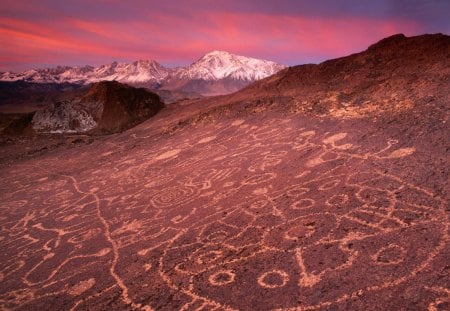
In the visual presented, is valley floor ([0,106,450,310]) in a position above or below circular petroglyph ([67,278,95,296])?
above

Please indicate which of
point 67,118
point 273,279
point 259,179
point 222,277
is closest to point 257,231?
point 222,277

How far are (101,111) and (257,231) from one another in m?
18.6

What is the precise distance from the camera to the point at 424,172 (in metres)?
5.63

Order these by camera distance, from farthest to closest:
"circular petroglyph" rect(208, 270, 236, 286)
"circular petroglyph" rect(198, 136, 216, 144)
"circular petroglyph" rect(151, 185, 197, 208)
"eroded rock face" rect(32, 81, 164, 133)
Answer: "eroded rock face" rect(32, 81, 164, 133)
"circular petroglyph" rect(198, 136, 216, 144)
"circular petroglyph" rect(151, 185, 197, 208)
"circular petroglyph" rect(208, 270, 236, 286)

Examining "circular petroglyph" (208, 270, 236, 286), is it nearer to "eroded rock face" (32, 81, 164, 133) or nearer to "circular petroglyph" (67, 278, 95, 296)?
"circular petroglyph" (67, 278, 95, 296)

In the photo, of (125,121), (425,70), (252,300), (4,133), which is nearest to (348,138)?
(425,70)

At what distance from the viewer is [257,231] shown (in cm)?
523

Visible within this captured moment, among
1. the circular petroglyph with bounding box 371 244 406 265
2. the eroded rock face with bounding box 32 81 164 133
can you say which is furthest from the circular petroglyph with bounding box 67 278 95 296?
the eroded rock face with bounding box 32 81 164 133

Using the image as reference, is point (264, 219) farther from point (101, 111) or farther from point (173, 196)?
point (101, 111)

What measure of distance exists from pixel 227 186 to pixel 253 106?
644 centimetres

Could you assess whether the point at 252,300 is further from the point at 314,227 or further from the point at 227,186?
the point at 227,186

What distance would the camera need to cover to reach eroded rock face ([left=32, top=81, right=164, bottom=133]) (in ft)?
68.8

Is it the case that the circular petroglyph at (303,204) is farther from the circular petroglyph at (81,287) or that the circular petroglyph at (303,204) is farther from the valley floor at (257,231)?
the circular petroglyph at (81,287)

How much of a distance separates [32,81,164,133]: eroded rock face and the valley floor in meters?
11.5
